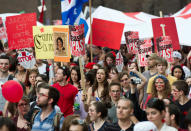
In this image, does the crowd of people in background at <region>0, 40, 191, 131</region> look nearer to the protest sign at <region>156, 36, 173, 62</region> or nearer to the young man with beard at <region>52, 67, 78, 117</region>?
the young man with beard at <region>52, 67, 78, 117</region>

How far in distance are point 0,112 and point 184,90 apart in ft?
8.74

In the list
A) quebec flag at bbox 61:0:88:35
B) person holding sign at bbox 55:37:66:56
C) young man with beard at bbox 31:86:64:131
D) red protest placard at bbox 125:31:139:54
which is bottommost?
young man with beard at bbox 31:86:64:131

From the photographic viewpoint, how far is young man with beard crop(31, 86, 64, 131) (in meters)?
6.15

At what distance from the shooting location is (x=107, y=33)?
1208 cm

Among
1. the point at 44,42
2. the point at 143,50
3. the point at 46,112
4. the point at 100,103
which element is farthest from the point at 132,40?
the point at 46,112

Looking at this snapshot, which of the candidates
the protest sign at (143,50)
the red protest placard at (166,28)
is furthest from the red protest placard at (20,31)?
the red protest placard at (166,28)

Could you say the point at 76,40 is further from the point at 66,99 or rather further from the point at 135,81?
the point at 135,81

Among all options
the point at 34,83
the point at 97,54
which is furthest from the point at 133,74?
the point at 97,54

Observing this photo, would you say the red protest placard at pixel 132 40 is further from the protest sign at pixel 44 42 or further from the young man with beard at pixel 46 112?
the young man with beard at pixel 46 112

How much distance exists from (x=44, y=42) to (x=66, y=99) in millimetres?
2263

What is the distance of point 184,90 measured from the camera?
290 inches

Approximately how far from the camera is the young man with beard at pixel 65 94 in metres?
8.28

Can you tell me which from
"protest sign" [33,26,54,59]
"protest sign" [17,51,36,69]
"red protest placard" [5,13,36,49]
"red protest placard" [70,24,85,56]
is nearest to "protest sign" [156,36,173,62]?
"red protest placard" [70,24,85,56]

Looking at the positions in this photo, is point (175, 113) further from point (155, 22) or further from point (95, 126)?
point (155, 22)
